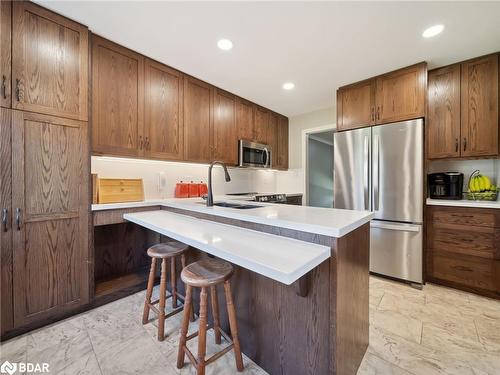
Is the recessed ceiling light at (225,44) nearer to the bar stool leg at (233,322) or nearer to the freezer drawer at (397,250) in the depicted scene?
the bar stool leg at (233,322)

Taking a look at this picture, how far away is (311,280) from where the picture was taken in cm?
111

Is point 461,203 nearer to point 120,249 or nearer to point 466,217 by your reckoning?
point 466,217

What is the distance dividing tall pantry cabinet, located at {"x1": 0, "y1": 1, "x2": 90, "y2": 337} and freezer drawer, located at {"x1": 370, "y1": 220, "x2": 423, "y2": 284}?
10.0 ft

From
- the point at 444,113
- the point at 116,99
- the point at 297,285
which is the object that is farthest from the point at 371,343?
the point at 116,99

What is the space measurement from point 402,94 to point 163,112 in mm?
2778

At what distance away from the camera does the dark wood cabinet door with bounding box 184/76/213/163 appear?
2780mm

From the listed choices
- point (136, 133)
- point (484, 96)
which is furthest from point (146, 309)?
point (484, 96)

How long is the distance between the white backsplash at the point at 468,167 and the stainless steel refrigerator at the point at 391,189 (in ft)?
2.41

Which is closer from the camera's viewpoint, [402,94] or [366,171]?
[402,94]

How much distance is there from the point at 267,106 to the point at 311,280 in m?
3.41

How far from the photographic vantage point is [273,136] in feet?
13.7

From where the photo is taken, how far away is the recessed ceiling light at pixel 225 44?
2.06m

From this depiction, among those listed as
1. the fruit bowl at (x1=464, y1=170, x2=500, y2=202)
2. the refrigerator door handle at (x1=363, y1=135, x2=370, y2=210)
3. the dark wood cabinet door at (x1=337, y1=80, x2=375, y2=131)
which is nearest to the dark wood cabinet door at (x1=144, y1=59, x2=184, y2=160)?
the dark wood cabinet door at (x1=337, y1=80, x2=375, y2=131)

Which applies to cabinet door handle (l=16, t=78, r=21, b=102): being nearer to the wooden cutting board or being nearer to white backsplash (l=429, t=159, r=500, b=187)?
the wooden cutting board
